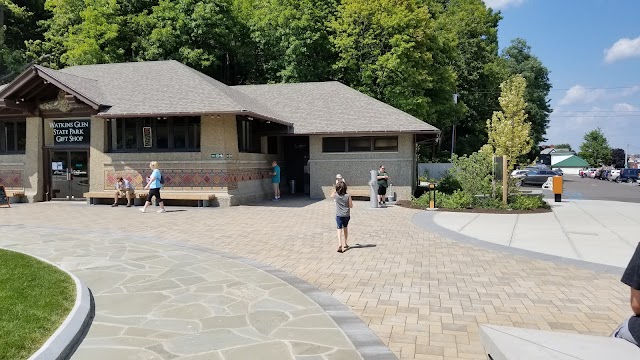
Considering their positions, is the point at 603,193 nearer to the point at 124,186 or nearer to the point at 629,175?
the point at 629,175

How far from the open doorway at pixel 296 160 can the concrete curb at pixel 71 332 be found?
20.7 m

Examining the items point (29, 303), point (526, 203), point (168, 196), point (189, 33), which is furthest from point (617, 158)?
point (29, 303)

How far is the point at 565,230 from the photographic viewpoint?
41.4 feet

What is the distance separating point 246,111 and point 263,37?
21174 millimetres

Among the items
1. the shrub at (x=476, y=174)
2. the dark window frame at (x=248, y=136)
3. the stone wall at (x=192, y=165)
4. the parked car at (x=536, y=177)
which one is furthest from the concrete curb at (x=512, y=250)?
the parked car at (x=536, y=177)

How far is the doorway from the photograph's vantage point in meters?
21.1

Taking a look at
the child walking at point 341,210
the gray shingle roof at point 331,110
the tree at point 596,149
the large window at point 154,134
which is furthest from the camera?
the tree at point 596,149

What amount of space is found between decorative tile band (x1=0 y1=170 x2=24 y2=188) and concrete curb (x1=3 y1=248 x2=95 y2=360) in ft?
60.1

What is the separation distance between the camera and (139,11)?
39906mm

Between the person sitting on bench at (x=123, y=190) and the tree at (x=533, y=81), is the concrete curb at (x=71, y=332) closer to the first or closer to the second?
the person sitting on bench at (x=123, y=190)

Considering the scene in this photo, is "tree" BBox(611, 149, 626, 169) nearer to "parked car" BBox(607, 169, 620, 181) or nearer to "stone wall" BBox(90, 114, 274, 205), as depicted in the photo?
"parked car" BBox(607, 169, 620, 181)

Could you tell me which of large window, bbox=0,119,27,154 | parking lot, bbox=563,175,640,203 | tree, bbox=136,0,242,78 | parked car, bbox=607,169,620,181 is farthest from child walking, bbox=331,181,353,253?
parked car, bbox=607,169,620,181

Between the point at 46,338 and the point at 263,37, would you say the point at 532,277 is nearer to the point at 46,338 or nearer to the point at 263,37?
the point at 46,338

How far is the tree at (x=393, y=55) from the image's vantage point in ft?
105
